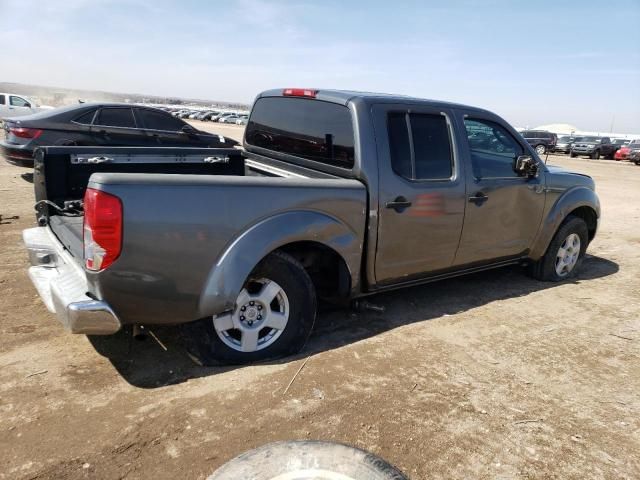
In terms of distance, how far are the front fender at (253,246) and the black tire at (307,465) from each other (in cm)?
99

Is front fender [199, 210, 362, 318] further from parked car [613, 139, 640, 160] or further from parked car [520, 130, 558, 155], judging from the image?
parked car [520, 130, 558, 155]

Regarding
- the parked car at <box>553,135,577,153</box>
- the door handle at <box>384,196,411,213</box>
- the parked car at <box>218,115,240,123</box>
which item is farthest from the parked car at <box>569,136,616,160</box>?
the parked car at <box>218,115,240,123</box>

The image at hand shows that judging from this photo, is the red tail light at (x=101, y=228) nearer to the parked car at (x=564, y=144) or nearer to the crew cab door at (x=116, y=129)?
the crew cab door at (x=116, y=129)

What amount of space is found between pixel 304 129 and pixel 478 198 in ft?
5.18

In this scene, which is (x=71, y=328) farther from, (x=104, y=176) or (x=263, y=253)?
(x=263, y=253)

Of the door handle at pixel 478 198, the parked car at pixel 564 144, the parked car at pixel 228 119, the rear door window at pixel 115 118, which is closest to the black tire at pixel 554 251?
the door handle at pixel 478 198

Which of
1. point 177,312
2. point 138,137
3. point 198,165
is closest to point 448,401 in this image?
point 177,312

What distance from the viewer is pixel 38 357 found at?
3295 mm

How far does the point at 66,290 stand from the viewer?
9.59ft

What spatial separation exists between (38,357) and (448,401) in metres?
2.63

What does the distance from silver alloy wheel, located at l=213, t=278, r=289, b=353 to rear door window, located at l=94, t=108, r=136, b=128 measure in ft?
24.6

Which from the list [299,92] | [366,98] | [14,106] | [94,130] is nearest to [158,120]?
[94,130]

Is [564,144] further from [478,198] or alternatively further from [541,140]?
[478,198]

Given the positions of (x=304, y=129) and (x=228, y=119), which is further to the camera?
(x=228, y=119)
